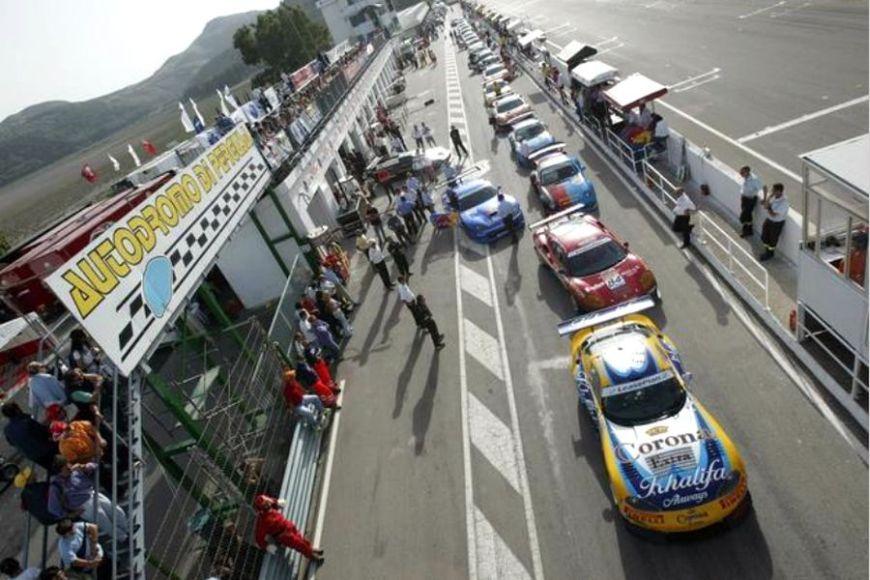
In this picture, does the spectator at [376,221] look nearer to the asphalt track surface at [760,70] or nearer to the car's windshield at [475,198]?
the car's windshield at [475,198]

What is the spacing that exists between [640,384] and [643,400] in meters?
0.28

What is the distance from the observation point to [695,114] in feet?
74.5

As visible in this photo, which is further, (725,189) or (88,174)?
(88,174)

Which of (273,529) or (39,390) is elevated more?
(39,390)

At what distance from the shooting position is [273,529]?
886 centimetres

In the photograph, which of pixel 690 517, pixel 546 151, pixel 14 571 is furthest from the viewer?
pixel 546 151

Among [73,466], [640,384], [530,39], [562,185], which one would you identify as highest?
[73,466]

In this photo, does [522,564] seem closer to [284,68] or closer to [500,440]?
[500,440]

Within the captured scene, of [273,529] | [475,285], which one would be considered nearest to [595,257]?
[475,285]

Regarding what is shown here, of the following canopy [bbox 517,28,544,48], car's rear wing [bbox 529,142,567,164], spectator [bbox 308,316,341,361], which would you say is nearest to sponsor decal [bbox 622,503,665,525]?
spectator [bbox 308,316,341,361]

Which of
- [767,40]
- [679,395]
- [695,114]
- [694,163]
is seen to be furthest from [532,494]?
[767,40]

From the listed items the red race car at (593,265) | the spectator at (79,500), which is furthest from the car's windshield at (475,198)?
the spectator at (79,500)

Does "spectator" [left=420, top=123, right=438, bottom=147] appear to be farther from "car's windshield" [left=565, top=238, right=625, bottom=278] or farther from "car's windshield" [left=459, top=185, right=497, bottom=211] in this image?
"car's windshield" [left=565, top=238, right=625, bottom=278]

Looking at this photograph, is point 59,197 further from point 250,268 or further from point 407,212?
point 407,212
